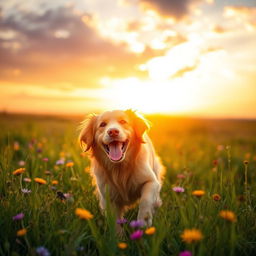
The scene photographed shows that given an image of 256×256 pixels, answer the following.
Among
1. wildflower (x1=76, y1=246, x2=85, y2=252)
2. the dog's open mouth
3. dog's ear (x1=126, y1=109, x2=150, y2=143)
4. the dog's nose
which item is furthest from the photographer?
dog's ear (x1=126, y1=109, x2=150, y2=143)

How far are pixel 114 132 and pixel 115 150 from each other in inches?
10.5

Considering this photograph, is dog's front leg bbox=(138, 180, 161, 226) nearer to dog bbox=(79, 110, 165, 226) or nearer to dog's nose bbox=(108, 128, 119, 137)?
dog bbox=(79, 110, 165, 226)

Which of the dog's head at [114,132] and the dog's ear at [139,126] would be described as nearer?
the dog's head at [114,132]

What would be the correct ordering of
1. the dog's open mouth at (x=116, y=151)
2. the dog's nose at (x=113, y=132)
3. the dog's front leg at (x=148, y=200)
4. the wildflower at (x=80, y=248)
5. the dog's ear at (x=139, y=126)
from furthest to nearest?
1. the dog's ear at (x=139, y=126)
2. the dog's open mouth at (x=116, y=151)
3. the dog's nose at (x=113, y=132)
4. the dog's front leg at (x=148, y=200)
5. the wildflower at (x=80, y=248)

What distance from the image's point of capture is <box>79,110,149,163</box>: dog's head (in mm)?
3498

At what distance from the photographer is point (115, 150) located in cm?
357

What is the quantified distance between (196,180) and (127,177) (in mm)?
2278

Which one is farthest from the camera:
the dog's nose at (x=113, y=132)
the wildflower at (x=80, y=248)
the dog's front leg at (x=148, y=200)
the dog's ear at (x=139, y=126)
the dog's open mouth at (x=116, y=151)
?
the dog's ear at (x=139, y=126)

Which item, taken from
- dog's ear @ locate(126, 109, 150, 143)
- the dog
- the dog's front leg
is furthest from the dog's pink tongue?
the dog's front leg

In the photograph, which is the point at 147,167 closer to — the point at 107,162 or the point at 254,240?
the point at 107,162

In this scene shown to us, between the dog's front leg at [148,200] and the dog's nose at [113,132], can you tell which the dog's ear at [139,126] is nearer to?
the dog's nose at [113,132]

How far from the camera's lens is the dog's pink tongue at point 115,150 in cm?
353

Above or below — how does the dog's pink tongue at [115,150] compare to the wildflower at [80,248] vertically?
above

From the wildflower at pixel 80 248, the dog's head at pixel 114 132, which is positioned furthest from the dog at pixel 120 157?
the wildflower at pixel 80 248
